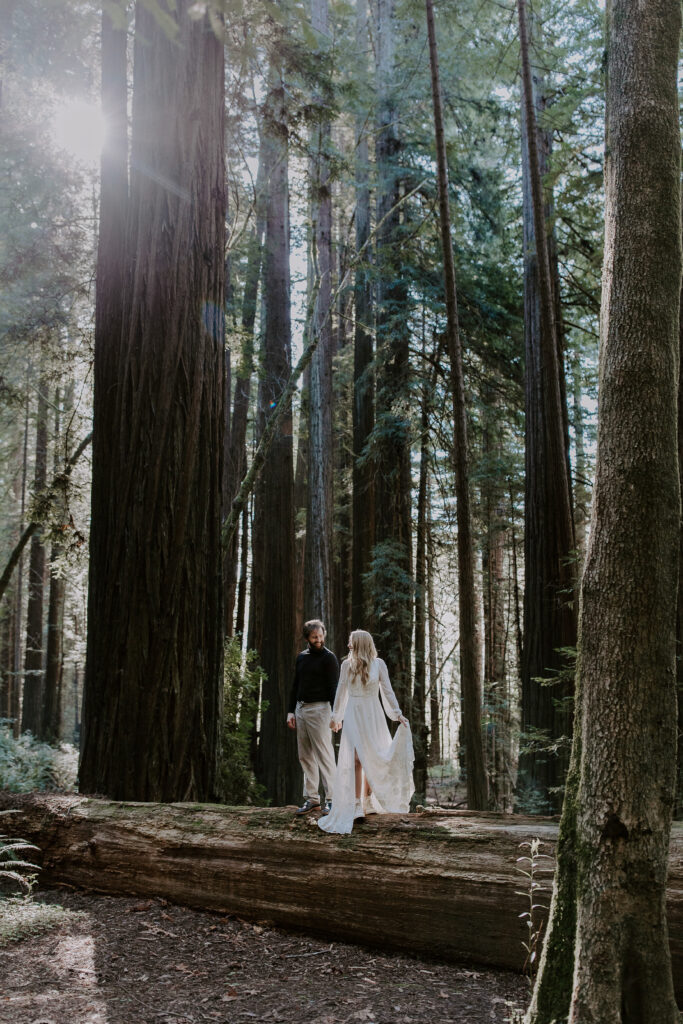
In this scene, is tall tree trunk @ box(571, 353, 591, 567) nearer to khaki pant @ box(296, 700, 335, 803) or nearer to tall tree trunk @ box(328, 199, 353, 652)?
tall tree trunk @ box(328, 199, 353, 652)

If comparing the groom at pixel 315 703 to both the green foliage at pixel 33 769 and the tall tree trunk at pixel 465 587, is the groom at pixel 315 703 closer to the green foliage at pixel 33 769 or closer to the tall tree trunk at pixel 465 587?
the tall tree trunk at pixel 465 587

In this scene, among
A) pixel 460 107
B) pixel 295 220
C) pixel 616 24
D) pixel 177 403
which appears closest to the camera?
pixel 616 24

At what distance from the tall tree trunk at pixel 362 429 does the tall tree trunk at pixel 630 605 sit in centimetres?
1063

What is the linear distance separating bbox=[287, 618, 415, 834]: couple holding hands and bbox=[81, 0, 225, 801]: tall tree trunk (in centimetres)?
112

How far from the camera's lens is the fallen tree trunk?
4.84 meters

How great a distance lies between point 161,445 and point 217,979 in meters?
4.48

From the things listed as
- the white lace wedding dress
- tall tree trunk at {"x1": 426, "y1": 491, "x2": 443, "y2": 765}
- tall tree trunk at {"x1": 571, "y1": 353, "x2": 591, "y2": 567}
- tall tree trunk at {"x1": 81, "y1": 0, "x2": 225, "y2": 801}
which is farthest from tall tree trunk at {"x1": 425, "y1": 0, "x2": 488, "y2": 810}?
tall tree trunk at {"x1": 571, "y1": 353, "x2": 591, "y2": 567}

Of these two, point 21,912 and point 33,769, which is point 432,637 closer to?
point 33,769

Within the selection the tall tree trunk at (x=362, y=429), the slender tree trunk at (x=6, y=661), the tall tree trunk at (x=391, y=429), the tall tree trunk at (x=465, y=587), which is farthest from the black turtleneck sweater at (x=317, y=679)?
the slender tree trunk at (x=6, y=661)

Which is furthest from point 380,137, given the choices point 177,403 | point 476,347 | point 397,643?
point 177,403

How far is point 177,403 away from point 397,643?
8813 mm

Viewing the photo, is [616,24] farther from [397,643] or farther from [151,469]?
[397,643]

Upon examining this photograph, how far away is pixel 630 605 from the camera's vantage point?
320 cm

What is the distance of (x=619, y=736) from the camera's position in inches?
122
